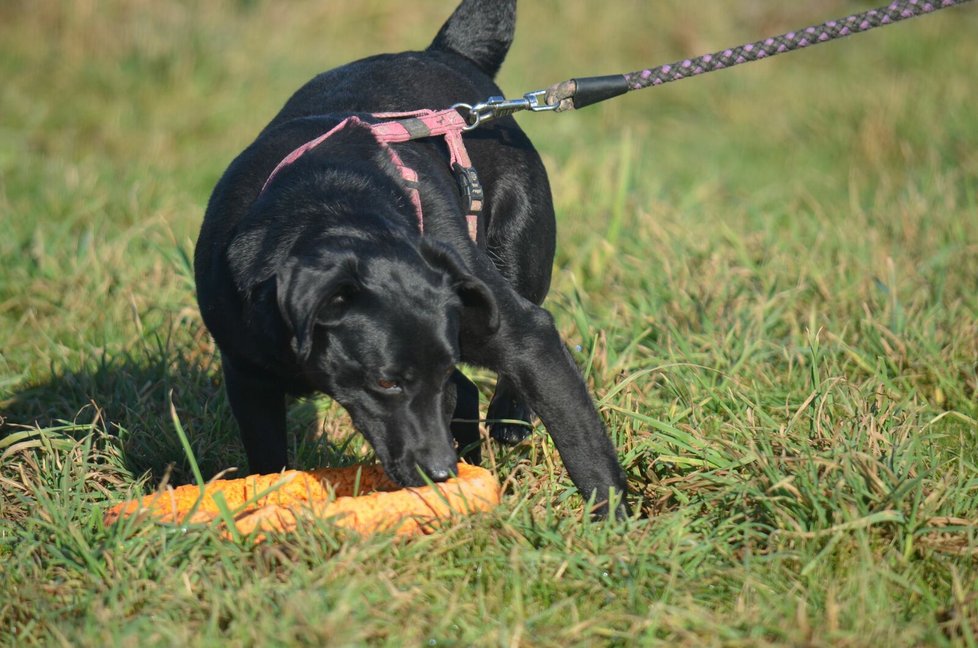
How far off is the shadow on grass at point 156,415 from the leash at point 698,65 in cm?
111

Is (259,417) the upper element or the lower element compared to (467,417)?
upper

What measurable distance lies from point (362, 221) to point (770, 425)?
1235 mm

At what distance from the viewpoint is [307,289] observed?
2510 mm

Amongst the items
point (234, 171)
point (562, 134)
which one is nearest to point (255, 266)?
point (234, 171)

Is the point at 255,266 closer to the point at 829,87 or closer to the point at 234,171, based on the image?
the point at 234,171

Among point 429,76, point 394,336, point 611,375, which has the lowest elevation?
point 611,375

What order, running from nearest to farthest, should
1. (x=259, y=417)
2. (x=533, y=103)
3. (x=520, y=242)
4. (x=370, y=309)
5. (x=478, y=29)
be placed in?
(x=370, y=309) → (x=259, y=417) → (x=533, y=103) → (x=520, y=242) → (x=478, y=29)

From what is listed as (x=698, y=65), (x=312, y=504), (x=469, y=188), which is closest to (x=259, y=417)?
(x=312, y=504)

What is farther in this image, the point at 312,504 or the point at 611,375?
the point at 611,375

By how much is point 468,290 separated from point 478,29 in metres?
→ 1.49

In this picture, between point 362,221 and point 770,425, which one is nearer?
point 362,221

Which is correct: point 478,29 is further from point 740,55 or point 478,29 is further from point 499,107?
point 740,55

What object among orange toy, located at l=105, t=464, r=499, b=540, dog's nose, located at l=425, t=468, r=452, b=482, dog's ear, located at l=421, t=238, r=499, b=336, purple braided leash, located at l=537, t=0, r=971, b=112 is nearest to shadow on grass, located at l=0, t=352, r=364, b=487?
orange toy, located at l=105, t=464, r=499, b=540

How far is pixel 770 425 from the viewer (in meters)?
2.99
